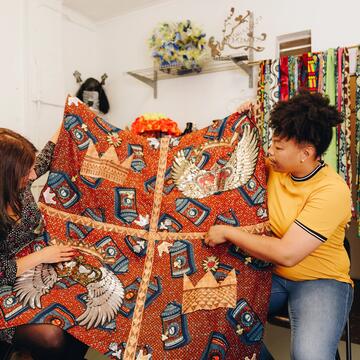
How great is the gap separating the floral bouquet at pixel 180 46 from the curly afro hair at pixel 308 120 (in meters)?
1.79

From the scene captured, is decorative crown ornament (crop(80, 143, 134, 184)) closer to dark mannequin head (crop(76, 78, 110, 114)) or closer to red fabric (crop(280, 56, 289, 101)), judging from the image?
red fabric (crop(280, 56, 289, 101))

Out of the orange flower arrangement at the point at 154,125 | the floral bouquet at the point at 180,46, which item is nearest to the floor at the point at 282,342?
the orange flower arrangement at the point at 154,125

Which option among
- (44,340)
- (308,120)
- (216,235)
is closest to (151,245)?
(216,235)

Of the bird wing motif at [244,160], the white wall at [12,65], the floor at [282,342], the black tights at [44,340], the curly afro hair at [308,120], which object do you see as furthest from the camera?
the white wall at [12,65]

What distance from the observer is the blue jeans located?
1.21 metres

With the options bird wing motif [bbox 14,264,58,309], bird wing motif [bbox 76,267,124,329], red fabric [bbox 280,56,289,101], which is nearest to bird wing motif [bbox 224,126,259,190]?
bird wing motif [bbox 76,267,124,329]

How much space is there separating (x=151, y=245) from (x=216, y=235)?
0.84 ft

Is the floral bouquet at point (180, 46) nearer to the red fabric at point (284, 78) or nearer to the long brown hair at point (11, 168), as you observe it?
the red fabric at point (284, 78)

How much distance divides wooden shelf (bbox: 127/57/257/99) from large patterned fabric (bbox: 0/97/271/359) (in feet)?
4.94

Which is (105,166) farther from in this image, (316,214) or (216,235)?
A: (316,214)

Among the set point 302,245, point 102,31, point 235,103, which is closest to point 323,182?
point 302,245

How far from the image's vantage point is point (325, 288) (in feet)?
4.32

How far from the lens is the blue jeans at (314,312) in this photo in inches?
47.5

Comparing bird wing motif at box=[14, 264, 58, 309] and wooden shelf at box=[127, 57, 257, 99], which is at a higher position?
wooden shelf at box=[127, 57, 257, 99]
